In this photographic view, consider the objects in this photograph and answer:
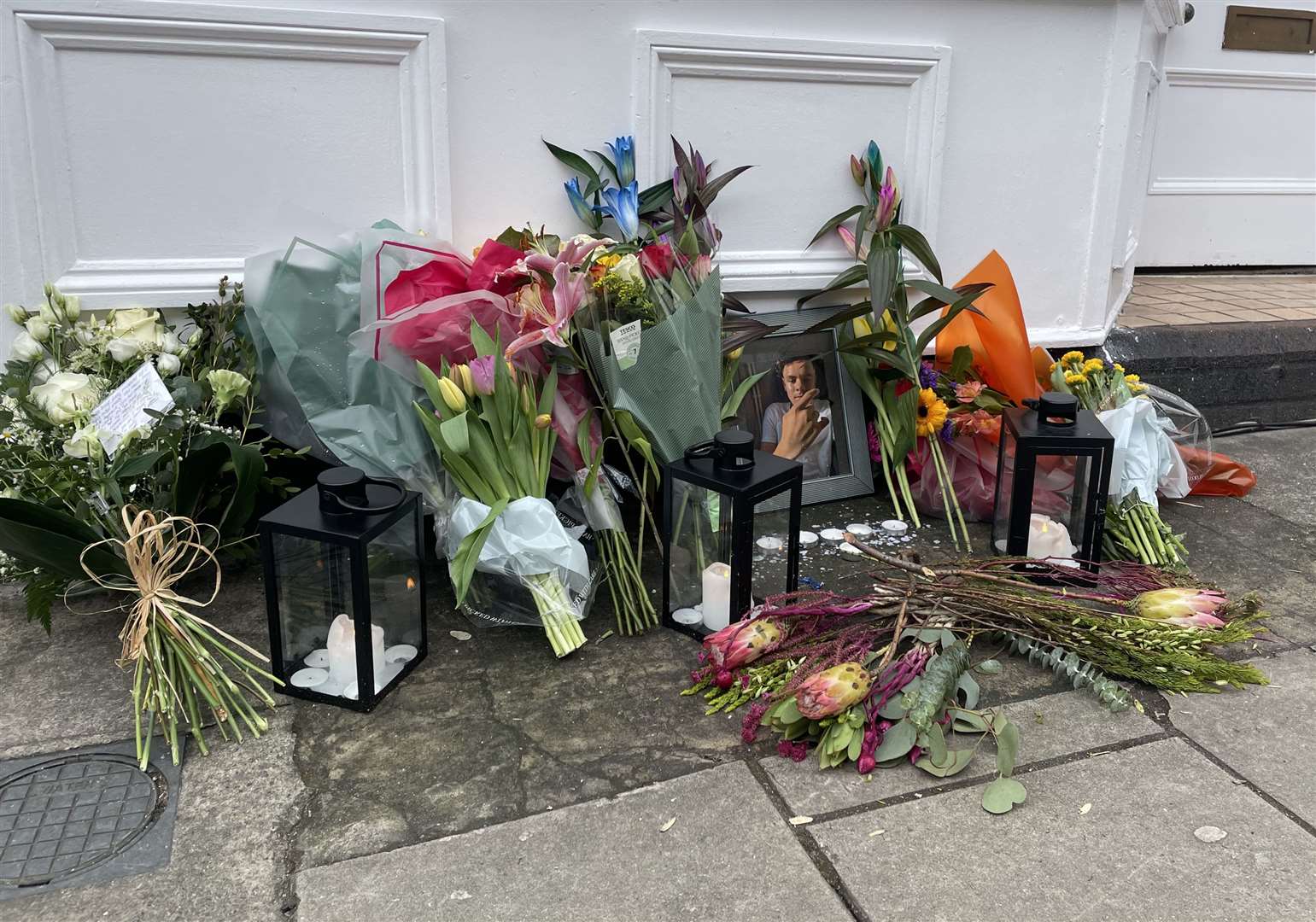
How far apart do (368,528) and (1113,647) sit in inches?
61.0

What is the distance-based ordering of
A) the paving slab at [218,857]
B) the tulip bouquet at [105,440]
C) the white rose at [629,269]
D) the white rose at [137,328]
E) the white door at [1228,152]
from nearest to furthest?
the paving slab at [218,857] < the tulip bouquet at [105,440] < the white rose at [629,269] < the white rose at [137,328] < the white door at [1228,152]

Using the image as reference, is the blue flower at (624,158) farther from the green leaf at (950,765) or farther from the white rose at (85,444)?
the green leaf at (950,765)

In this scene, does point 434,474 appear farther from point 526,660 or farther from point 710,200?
point 710,200

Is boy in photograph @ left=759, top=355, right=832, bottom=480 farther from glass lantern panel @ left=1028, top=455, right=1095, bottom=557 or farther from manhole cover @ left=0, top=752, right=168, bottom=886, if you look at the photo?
manhole cover @ left=0, top=752, right=168, bottom=886

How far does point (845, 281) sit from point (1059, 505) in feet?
3.38

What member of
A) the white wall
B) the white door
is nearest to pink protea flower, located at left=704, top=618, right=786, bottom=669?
the white wall

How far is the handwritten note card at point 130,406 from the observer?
7.80ft

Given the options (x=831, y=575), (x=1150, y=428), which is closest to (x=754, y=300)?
(x=831, y=575)

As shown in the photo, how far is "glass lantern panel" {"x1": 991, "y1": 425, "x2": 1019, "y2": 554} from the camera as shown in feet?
9.23

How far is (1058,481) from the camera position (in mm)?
2650

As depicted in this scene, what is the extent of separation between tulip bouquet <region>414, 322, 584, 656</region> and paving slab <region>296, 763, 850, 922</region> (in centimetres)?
59

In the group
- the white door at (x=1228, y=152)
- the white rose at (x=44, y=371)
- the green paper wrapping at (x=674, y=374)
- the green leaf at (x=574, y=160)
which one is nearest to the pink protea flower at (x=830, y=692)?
the green paper wrapping at (x=674, y=374)

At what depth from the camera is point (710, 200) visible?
312cm

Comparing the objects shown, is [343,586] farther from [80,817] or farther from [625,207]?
[625,207]
